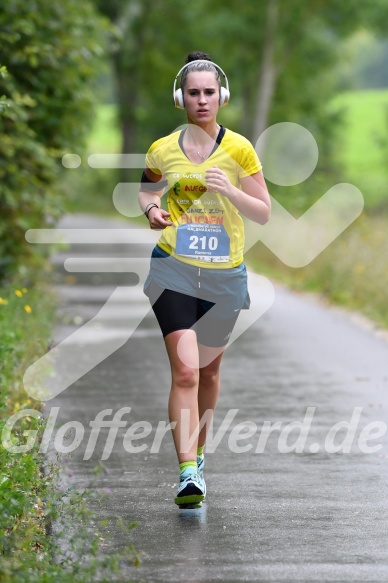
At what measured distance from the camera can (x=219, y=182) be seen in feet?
20.0

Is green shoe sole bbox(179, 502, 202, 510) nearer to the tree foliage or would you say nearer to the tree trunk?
the tree foliage

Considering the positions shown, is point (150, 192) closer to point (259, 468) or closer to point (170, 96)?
point (259, 468)

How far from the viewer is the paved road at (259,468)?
5.54 m

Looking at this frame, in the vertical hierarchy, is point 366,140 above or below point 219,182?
above

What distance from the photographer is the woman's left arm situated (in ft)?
20.0

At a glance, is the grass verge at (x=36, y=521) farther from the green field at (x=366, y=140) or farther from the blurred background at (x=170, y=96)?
the green field at (x=366, y=140)

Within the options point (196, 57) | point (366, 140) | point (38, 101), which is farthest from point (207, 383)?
point (366, 140)

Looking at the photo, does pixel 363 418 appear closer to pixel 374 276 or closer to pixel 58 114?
pixel 58 114

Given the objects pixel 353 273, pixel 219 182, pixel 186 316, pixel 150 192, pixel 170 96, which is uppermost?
pixel 170 96

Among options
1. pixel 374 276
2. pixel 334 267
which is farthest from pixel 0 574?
pixel 334 267

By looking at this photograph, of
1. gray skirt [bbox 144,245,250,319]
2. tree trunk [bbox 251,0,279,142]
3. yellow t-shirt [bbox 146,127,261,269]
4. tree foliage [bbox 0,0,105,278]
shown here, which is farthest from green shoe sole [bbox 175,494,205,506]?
tree trunk [bbox 251,0,279,142]

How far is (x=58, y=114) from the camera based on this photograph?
15430 millimetres

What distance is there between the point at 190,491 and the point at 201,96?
184 centimetres

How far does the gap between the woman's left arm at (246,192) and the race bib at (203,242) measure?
0.16 m
